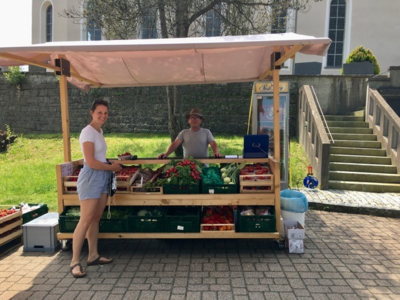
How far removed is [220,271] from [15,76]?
16.3 meters

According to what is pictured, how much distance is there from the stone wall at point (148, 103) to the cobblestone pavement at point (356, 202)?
5.43m

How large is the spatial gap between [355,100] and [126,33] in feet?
28.2

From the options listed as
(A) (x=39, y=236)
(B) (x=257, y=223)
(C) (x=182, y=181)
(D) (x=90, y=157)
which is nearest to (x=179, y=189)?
(C) (x=182, y=181)

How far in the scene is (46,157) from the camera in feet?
38.5

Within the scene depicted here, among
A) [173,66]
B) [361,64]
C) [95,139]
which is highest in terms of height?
[361,64]

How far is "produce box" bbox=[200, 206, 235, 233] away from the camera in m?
4.44

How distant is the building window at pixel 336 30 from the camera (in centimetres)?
1802

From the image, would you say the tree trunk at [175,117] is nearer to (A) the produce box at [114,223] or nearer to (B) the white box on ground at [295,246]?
(A) the produce box at [114,223]

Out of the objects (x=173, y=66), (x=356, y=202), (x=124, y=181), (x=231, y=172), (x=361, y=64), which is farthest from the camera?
(x=361, y=64)

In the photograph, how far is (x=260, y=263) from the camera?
420cm

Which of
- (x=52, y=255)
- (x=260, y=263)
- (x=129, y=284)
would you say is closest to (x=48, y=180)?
(x=52, y=255)

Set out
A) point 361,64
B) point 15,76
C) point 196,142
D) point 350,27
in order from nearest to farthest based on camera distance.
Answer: point 196,142, point 361,64, point 15,76, point 350,27

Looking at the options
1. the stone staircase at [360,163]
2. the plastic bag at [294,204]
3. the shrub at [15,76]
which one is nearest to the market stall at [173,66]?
the plastic bag at [294,204]

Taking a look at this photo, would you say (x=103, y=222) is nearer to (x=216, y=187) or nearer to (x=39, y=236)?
(x=39, y=236)
